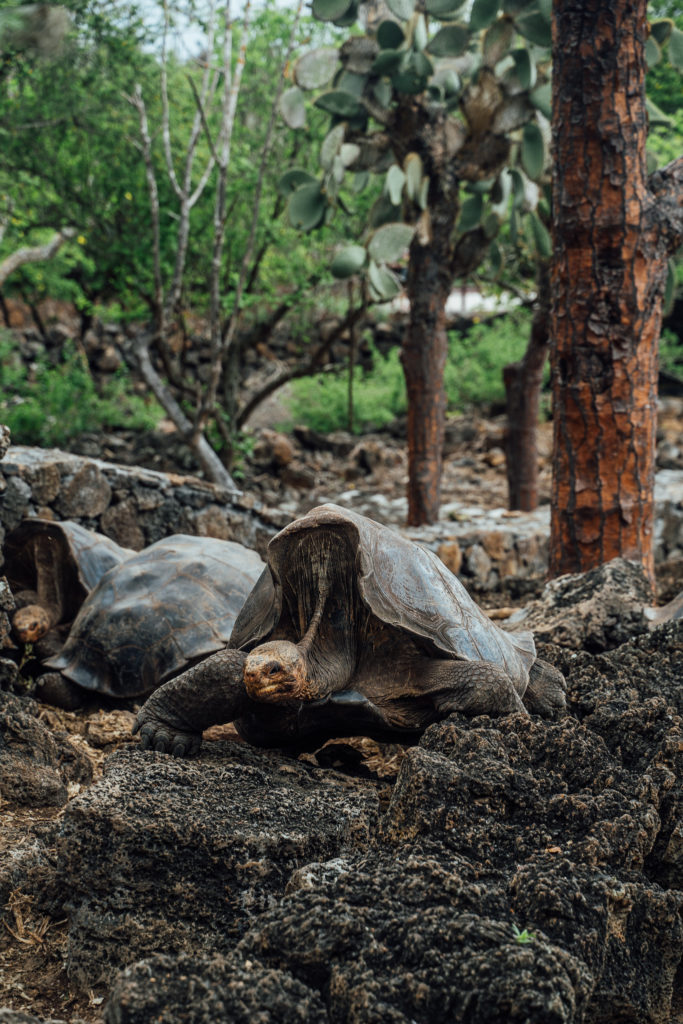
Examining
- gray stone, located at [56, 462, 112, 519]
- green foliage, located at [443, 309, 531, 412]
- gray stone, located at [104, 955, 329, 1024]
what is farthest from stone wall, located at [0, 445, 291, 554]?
green foliage, located at [443, 309, 531, 412]

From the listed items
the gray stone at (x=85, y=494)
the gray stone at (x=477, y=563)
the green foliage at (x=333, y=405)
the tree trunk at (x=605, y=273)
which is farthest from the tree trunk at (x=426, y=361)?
the green foliage at (x=333, y=405)

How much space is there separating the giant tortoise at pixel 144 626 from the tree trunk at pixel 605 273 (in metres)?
1.48

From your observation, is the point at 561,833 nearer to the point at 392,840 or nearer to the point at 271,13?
the point at 392,840

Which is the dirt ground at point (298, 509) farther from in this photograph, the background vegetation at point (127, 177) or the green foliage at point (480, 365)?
the background vegetation at point (127, 177)

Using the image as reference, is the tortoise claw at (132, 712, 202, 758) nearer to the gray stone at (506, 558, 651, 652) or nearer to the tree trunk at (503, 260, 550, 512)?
the gray stone at (506, 558, 651, 652)

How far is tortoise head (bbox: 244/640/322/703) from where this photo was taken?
76.1 inches

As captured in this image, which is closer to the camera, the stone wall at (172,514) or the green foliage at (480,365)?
the stone wall at (172,514)

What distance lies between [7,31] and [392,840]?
22.3 feet

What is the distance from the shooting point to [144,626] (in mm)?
3031

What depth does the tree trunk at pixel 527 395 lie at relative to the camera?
6.75 m

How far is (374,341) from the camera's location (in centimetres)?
1639

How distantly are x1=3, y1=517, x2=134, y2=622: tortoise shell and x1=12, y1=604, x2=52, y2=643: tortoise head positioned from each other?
198 mm

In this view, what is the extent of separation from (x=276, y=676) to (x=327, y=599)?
0.32 m

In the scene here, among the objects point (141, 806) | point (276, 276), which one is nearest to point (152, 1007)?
point (141, 806)
